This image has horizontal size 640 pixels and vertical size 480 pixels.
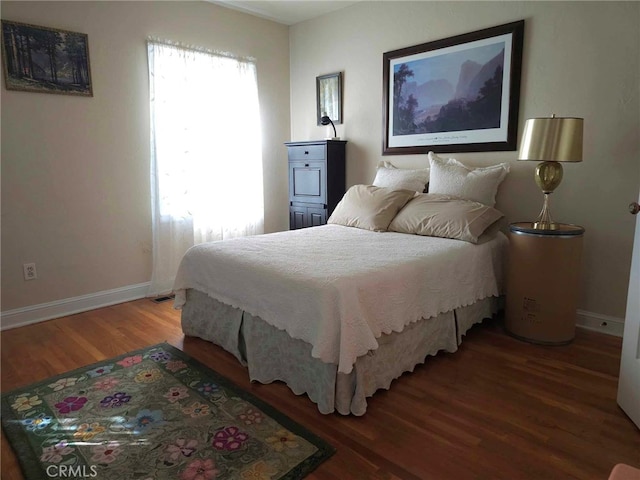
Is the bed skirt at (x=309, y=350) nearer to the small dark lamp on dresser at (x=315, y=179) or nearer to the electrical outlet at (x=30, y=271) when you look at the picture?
the electrical outlet at (x=30, y=271)

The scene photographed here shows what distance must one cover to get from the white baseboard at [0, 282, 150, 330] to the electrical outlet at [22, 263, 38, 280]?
22 cm

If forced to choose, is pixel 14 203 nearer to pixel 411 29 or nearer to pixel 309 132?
pixel 309 132

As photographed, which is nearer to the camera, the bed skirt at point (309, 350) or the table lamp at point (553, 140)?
the bed skirt at point (309, 350)

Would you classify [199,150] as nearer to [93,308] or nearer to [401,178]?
[93,308]

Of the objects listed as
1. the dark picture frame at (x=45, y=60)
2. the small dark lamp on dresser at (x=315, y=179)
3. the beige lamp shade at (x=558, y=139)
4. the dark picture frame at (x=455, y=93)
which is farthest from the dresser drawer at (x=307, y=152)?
Result: the beige lamp shade at (x=558, y=139)

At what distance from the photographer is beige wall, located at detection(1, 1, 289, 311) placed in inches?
113

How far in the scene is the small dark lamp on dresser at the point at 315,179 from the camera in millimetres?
3955

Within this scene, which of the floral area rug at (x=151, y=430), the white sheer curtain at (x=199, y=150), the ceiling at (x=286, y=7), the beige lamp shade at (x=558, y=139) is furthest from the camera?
the ceiling at (x=286, y=7)

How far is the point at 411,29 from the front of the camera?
350 centimetres

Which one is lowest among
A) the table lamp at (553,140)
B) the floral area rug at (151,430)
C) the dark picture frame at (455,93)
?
the floral area rug at (151,430)

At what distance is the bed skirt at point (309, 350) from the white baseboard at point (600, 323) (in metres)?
0.75

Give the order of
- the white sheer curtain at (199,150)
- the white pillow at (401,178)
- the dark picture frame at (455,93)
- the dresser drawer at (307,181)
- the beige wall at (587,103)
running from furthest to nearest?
1. the dresser drawer at (307,181)
2. the white sheer curtain at (199,150)
3. the white pillow at (401,178)
4. the dark picture frame at (455,93)
5. the beige wall at (587,103)

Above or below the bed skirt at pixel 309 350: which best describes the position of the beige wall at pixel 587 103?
above

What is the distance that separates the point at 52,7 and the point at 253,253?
2389 millimetres
